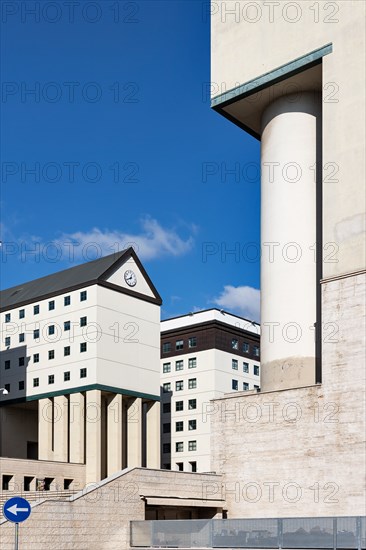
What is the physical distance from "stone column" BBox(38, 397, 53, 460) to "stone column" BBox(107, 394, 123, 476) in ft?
19.6

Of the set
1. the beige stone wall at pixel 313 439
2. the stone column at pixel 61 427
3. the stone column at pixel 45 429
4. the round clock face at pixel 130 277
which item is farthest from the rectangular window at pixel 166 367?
the beige stone wall at pixel 313 439

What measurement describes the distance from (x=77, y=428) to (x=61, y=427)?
2540 millimetres

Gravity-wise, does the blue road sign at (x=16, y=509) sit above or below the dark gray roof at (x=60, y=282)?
below

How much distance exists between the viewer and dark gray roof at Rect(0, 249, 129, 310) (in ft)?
287

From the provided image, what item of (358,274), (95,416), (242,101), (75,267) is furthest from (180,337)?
(358,274)

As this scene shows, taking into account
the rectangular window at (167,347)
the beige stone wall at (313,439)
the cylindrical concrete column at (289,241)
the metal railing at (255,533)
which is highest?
the cylindrical concrete column at (289,241)

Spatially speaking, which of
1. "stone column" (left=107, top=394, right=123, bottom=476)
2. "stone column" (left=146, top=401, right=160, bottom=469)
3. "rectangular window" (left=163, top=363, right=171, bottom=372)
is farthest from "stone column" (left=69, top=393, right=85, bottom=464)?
"rectangular window" (left=163, top=363, right=171, bottom=372)

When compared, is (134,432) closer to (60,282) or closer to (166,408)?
(60,282)

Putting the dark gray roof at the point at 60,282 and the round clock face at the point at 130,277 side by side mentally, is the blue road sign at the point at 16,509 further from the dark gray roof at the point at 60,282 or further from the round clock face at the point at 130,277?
the round clock face at the point at 130,277

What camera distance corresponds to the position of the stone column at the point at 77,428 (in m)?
82.2

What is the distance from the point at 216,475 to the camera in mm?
50656

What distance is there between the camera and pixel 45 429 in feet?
283

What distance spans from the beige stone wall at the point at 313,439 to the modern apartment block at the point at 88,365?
3359cm

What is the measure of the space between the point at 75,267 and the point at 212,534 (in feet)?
179
